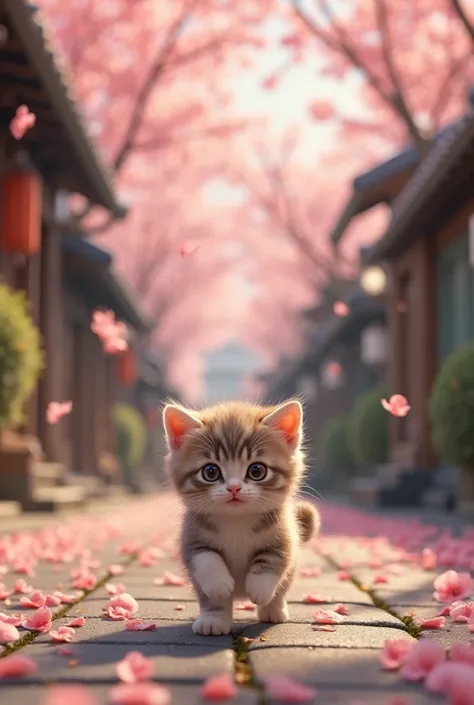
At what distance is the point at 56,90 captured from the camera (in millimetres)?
11359

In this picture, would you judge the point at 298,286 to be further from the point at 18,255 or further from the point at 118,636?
the point at 118,636

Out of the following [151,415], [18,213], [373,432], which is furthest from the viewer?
[151,415]

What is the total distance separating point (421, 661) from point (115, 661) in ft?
3.37

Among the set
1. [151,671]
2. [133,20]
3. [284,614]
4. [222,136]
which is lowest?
[222,136]

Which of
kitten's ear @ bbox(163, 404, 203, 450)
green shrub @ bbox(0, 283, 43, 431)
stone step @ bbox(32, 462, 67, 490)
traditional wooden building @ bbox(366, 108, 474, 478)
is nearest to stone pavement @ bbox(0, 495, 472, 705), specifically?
kitten's ear @ bbox(163, 404, 203, 450)

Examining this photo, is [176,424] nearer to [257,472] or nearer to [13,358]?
[257,472]

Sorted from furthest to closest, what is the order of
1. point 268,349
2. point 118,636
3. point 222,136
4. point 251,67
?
point 268,349, point 222,136, point 251,67, point 118,636

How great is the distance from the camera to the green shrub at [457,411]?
10.3 meters

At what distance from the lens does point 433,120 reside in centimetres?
2027

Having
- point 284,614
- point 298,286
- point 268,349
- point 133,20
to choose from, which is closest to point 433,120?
point 133,20

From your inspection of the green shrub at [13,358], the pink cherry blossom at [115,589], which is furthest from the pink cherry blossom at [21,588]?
the green shrub at [13,358]

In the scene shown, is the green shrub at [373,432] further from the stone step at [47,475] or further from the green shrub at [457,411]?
the green shrub at [457,411]

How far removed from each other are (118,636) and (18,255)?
10.2 meters

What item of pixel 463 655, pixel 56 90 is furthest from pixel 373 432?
pixel 463 655
